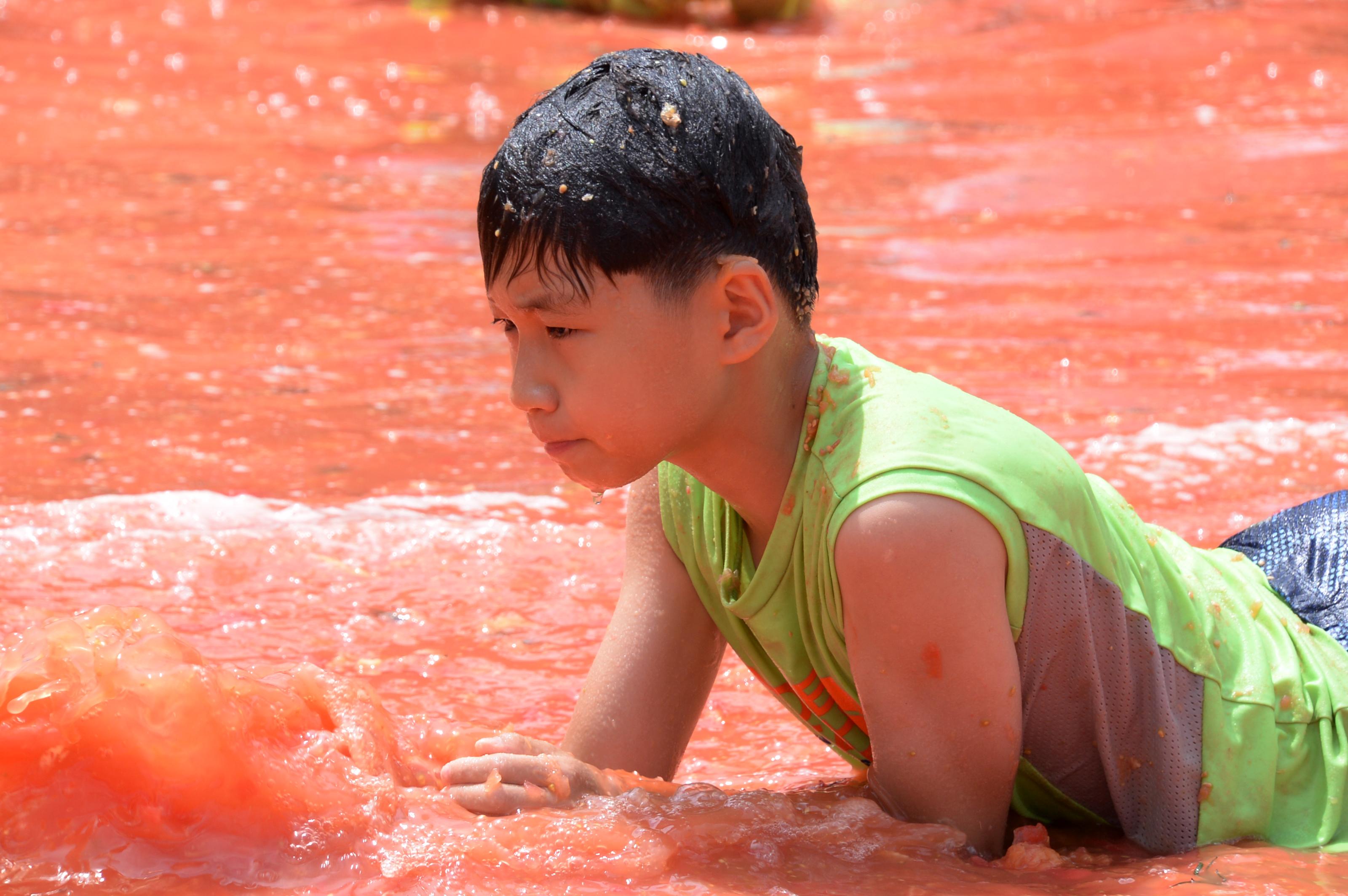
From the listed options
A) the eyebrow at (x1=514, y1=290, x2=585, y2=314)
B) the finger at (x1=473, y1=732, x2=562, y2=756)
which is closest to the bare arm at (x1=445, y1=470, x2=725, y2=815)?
the finger at (x1=473, y1=732, x2=562, y2=756)

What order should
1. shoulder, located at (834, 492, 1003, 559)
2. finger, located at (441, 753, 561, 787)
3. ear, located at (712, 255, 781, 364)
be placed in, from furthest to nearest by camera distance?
finger, located at (441, 753, 561, 787), ear, located at (712, 255, 781, 364), shoulder, located at (834, 492, 1003, 559)

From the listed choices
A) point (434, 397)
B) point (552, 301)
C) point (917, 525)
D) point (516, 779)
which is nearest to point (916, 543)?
point (917, 525)

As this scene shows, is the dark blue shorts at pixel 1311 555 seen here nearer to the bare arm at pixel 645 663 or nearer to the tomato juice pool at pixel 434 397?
the tomato juice pool at pixel 434 397

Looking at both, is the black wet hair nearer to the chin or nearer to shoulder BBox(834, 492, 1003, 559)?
the chin

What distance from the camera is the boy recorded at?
1667 mm

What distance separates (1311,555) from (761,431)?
904 millimetres

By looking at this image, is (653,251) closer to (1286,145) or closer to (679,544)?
(679,544)

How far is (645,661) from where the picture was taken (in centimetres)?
209

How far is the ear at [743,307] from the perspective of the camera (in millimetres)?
1723

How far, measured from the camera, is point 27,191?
6402 millimetres

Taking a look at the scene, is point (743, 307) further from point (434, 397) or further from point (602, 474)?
point (434, 397)

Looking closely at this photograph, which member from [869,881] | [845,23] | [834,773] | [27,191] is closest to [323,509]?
[834,773]

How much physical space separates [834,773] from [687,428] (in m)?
0.80

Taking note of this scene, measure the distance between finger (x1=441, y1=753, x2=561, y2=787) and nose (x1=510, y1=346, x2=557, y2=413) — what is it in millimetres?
440
